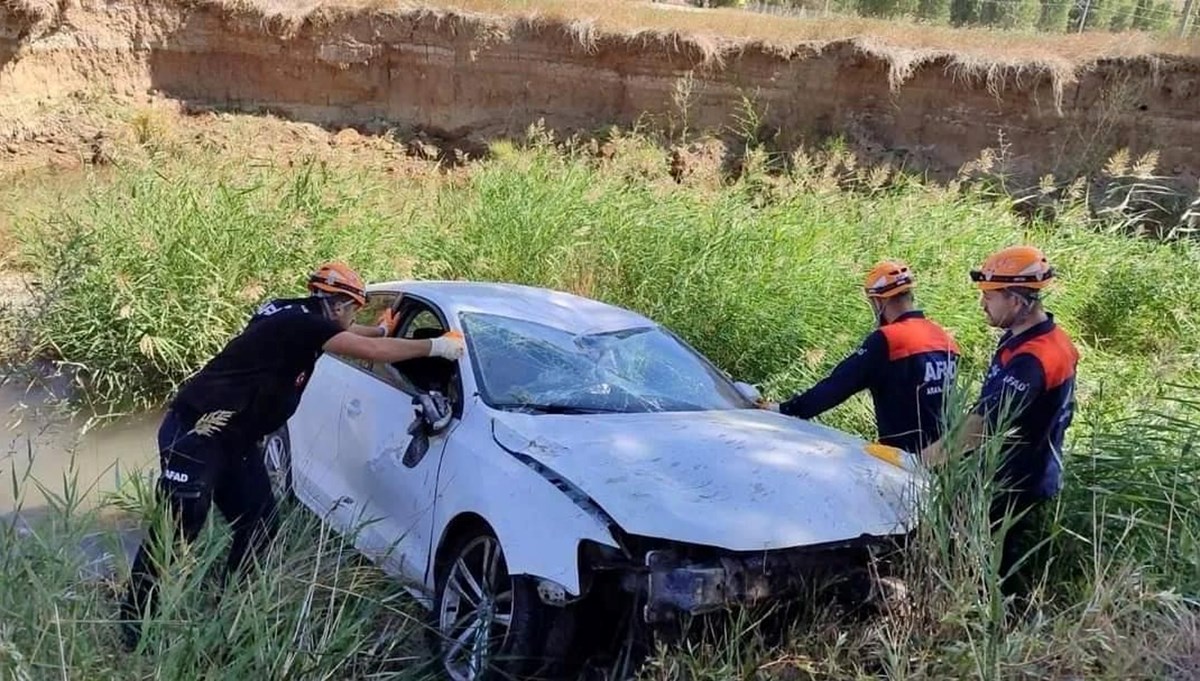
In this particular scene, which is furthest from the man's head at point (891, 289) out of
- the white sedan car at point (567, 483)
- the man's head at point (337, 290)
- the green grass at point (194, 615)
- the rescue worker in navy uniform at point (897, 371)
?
the green grass at point (194, 615)

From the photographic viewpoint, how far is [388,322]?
16.3 ft

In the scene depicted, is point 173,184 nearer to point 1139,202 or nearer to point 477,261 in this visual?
point 477,261

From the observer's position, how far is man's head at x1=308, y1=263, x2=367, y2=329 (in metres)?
4.28

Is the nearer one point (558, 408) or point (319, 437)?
A: point (558, 408)

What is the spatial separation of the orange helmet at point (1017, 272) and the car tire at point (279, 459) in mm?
3371

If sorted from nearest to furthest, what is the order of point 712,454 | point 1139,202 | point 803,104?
point 712,454 → point 1139,202 → point 803,104

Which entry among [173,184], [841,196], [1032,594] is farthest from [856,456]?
[173,184]

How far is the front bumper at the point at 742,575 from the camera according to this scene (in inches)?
121

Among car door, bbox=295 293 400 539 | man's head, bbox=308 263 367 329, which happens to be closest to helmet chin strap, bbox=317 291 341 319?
man's head, bbox=308 263 367 329

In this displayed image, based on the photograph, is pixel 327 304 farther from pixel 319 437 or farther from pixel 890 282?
pixel 890 282

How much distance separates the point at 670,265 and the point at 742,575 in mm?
4883

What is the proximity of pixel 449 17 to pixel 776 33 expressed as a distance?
18.0 feet

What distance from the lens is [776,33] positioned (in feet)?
A: 50.6

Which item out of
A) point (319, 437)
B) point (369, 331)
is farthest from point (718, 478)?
point (319, 437)
